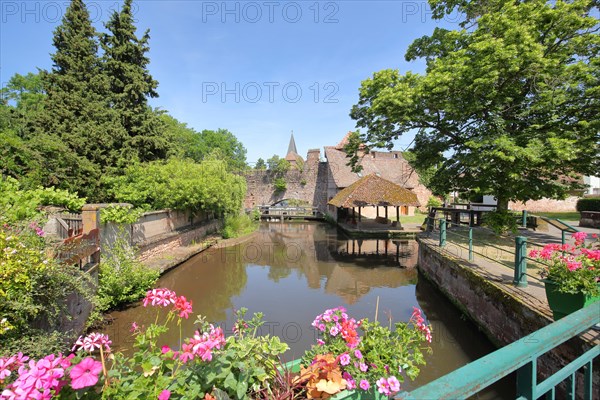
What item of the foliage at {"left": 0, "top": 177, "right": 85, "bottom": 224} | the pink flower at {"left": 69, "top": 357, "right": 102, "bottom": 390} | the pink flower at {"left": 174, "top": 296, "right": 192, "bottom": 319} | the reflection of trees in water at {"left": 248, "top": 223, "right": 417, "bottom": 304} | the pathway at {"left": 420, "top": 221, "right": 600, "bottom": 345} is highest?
the foliage at {"left": 0, "top": 177, "right": 85, "bottom": 224}

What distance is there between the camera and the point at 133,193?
11719 millimetres

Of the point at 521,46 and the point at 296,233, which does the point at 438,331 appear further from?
the point at 296,233

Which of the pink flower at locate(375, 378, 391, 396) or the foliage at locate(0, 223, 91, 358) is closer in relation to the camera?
the pink flower at locate(375, 378, 391, 396)

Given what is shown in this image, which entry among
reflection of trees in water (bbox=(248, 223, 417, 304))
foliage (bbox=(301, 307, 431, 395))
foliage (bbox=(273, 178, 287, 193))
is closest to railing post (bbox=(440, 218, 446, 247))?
reflection of trees in water (bbox=(248, 223, 417, 304))

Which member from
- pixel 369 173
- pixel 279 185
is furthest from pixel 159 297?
pixel 279 185

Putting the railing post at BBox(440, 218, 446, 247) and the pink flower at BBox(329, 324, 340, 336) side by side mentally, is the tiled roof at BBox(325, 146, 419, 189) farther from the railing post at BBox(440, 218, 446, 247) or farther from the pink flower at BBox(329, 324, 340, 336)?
A: the pink flower at BBox(329, 324, 340, 336)

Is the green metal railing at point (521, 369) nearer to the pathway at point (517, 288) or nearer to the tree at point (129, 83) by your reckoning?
the pathway at point (517, 288)

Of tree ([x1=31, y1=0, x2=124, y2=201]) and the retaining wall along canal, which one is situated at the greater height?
tree ([x1=31, y1=0, x2=124, y2=201])

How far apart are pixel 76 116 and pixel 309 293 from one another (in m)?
12.5

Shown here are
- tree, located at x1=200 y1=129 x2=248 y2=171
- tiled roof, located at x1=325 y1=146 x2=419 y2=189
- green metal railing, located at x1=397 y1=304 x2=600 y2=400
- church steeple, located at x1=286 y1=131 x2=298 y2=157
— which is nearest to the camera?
green metal railing, located at x1=397 y1=304 x2=600 y2=400

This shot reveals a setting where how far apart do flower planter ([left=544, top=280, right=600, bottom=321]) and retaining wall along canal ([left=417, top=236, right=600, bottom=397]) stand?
0.28 metres

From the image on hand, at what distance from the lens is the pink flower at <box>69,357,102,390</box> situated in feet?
3.97

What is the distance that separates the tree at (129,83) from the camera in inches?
532

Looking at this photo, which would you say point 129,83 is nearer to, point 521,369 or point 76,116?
point 76,116
